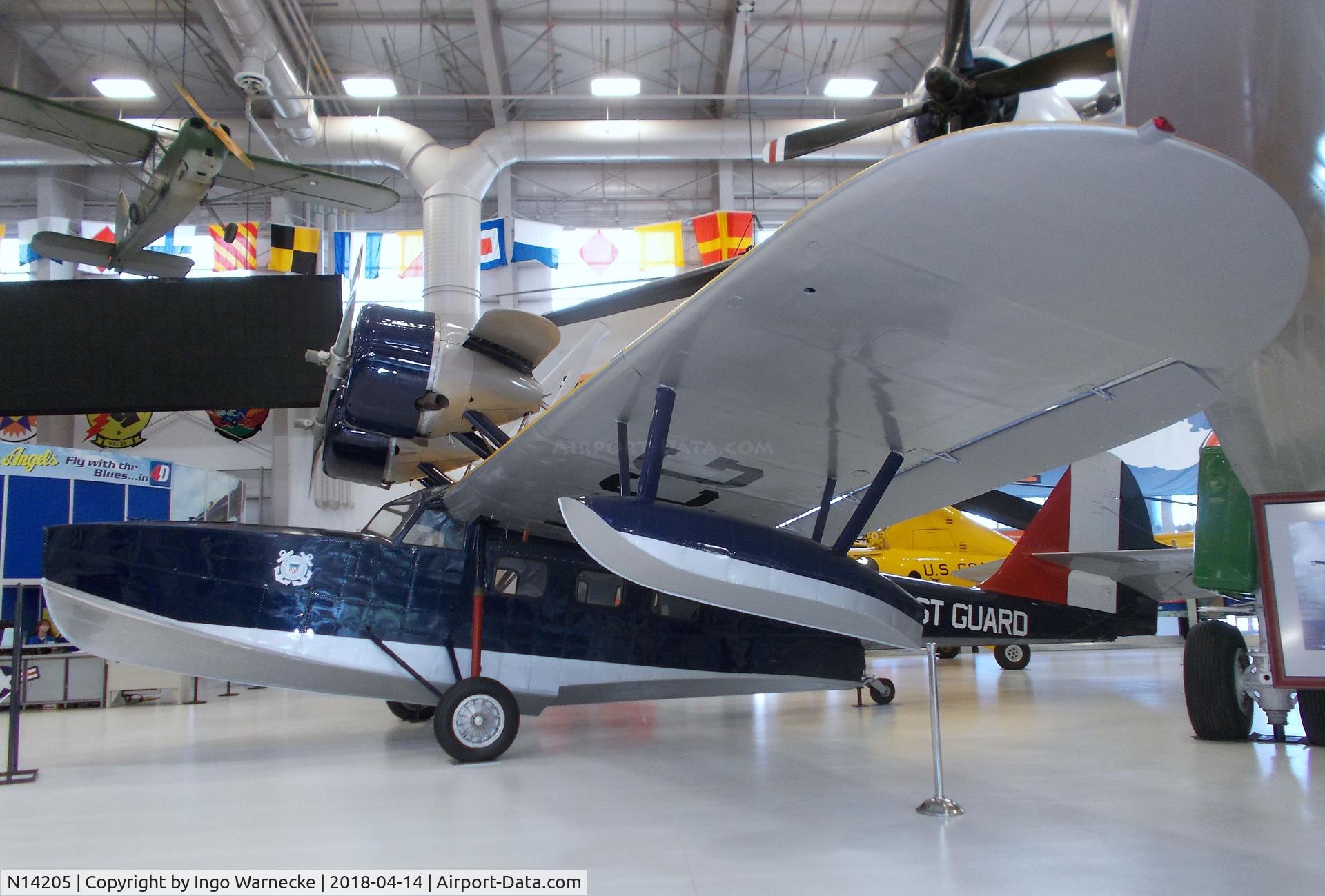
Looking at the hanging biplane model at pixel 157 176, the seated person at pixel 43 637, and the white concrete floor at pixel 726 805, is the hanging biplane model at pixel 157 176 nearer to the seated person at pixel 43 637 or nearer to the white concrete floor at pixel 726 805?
the seated person at pixel 43 637

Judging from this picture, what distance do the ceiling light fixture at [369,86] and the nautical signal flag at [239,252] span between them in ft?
11.6

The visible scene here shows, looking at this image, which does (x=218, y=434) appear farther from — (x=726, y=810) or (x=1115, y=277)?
(x=1115, y=277)

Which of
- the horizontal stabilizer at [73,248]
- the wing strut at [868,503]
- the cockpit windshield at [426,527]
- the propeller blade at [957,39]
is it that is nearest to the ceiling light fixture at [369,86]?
the horizontal stabilizer at [73,248]

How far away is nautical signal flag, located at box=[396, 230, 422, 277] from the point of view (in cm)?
1716

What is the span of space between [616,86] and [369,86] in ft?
16.6

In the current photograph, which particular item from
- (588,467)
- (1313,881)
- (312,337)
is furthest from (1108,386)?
(312,337)

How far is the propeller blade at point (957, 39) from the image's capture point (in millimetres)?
5125

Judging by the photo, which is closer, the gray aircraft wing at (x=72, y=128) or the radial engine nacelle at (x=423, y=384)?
the radial engine nacelle at (x=423, y=384)

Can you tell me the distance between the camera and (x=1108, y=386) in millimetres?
3785

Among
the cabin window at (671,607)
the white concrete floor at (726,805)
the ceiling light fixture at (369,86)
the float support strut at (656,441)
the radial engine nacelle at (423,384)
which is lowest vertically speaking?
the white concrete floor at (726,805)

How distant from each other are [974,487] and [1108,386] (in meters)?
1.58

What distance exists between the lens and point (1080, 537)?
8320 mm

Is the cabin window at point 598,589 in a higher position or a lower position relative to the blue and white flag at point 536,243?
lower

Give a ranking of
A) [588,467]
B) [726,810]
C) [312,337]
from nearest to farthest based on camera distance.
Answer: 1. [726,810]
2. [588,467]
3. [312,337]
